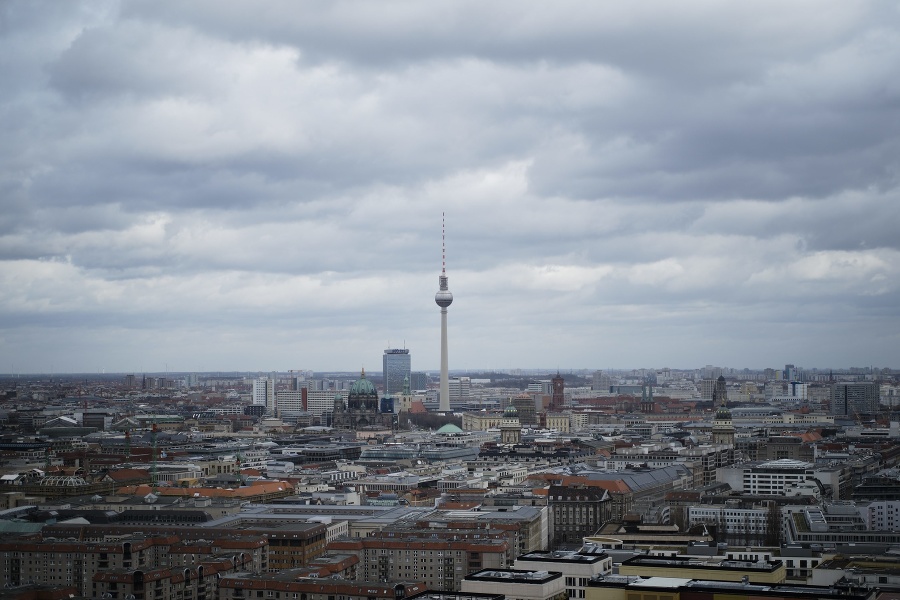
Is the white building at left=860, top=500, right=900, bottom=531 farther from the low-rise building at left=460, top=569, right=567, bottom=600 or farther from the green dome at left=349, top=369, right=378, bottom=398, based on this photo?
the green dome at left=349, top=369, right=378, bottom=398

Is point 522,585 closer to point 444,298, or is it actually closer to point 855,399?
point 444,298

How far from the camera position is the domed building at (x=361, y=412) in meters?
155

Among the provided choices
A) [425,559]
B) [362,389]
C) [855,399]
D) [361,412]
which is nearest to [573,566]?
[425,559]

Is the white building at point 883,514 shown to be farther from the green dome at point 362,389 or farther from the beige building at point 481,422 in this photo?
the green dome at point 362,389

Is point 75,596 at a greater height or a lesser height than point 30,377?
lesser

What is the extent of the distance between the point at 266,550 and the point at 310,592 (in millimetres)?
9977

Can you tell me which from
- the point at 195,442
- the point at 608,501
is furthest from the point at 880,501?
the point at 195,442

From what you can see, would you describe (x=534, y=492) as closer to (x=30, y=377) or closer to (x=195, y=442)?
(x=30, y=377)

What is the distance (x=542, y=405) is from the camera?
198750mm

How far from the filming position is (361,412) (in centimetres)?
15525

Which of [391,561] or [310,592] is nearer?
[310,592]

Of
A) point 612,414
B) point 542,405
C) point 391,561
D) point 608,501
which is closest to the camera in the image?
point 391,561

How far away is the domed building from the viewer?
15462cm

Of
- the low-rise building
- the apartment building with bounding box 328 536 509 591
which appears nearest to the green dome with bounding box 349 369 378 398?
the apartment building with bounding box 328 536 509 591
